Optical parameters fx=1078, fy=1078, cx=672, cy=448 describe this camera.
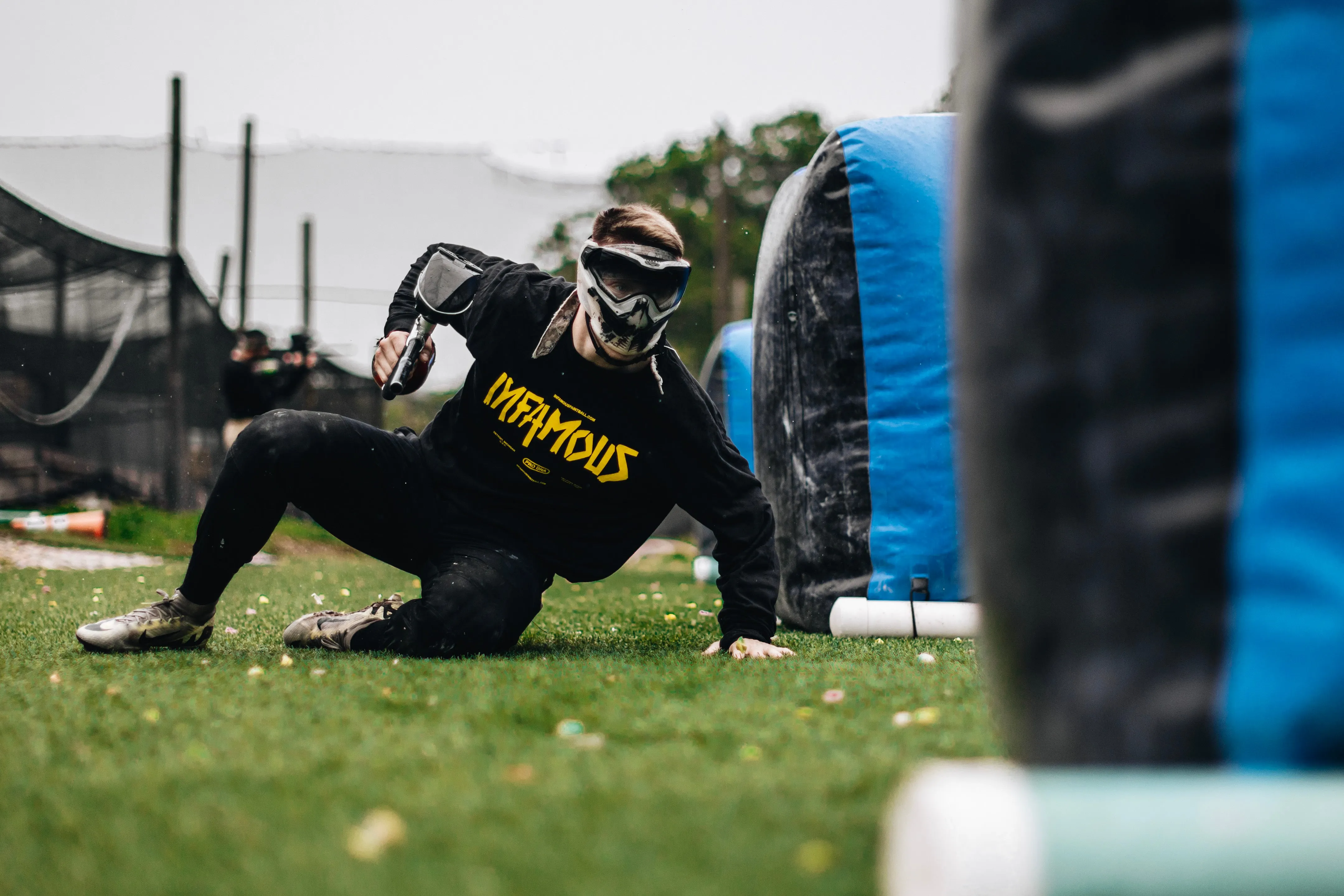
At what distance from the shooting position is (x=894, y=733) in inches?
66.9

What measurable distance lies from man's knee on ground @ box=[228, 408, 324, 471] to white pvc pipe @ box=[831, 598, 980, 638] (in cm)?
168

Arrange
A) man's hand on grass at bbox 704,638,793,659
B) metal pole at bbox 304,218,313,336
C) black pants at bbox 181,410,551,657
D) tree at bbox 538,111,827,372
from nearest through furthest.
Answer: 1. man's hand on grass at bbox 704,638,793,659
2. black pants at bbox 181,410,551,657
3. metal pole at bbox 304,218,313,336
4. tree at bbox 538,111,827,372

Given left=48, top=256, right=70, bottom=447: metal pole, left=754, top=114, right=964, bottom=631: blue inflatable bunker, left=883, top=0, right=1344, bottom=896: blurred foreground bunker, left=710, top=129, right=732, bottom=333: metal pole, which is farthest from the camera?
left=710, top=129, right=732, bottom=333: metal pole

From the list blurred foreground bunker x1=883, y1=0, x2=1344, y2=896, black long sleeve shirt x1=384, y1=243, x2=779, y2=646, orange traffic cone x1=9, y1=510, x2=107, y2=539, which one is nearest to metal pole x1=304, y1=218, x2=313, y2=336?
orange traffic cone x1=9, y1=510, x2=107, y2=539

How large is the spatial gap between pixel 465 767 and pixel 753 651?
139 centimetres

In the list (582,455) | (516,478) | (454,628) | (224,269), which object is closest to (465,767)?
(454,628)

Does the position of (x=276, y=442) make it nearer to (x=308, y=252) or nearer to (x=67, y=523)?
(x=67, y=523)

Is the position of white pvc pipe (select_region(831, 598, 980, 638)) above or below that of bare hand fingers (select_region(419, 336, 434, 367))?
below

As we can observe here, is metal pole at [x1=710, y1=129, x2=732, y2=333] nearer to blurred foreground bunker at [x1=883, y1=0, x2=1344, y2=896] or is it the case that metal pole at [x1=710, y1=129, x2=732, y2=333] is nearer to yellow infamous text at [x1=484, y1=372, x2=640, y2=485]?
yellow infamous text at [x1=484, y1=372, x2=640, y2=485]

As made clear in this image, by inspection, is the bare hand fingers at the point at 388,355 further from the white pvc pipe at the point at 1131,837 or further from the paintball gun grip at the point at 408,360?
the white pvc pipe at the point at 1131,837

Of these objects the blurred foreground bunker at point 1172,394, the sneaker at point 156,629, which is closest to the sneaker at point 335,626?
the sneaker at point 156,629

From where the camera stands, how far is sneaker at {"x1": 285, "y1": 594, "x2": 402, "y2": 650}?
299 cm

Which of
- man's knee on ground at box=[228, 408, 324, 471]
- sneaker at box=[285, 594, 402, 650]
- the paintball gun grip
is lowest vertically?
sneaker at box=[285, 594, 402, 650]

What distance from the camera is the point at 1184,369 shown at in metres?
0.92
